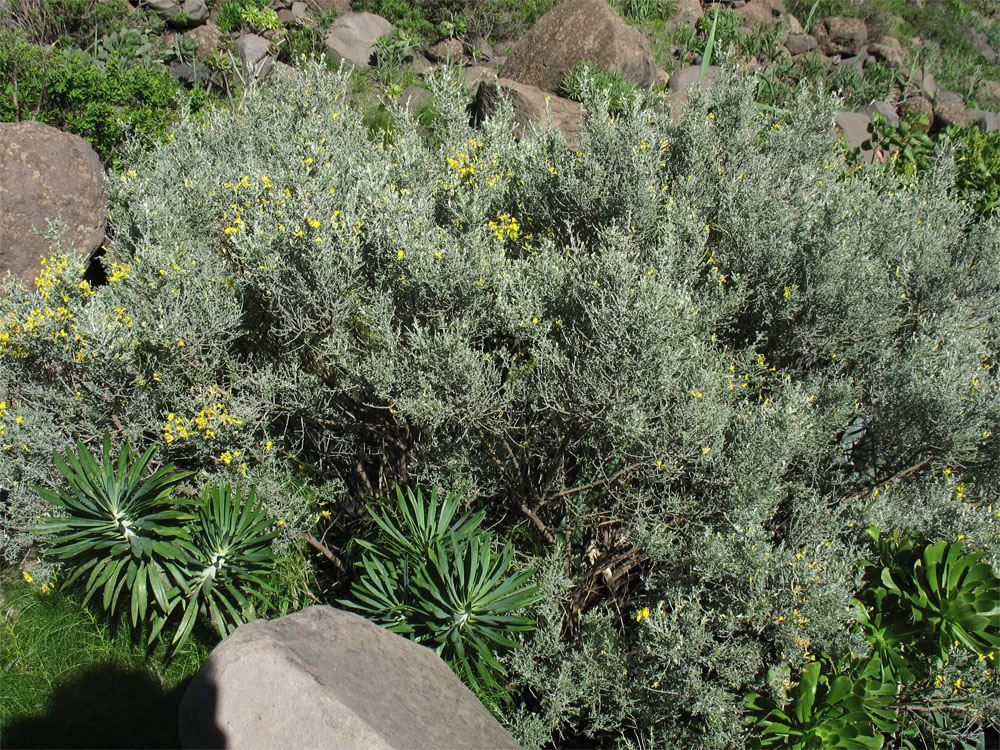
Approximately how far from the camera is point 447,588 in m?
3.38

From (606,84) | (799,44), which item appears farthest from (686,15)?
(606,84)

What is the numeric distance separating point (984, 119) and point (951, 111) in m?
0.43

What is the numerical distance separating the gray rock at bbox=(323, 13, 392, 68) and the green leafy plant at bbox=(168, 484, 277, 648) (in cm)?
680

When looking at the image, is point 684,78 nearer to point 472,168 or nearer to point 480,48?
point 480,48

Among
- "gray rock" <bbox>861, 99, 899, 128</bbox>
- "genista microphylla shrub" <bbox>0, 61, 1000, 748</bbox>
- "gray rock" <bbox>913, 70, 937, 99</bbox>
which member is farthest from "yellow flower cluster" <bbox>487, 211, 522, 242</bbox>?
"gray rock" <bbox>913, 70, 937, 99</bbox>

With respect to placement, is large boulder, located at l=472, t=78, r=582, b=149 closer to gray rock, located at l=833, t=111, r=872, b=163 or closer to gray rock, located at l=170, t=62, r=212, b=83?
gray rock, located at l=170, t=62, r=212, b=83

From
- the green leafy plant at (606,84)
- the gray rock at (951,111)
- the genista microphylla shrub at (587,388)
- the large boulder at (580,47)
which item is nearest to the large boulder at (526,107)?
the green leafy plant at (606,84)

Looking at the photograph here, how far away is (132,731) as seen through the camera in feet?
11.0

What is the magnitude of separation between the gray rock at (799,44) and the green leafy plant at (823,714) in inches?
407

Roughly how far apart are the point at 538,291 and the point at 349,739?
2.28 m

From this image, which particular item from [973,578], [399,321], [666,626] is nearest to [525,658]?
[666,626]

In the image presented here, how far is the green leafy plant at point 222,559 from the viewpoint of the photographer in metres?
3.48

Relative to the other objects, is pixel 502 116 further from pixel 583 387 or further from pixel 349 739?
pixel 349 739

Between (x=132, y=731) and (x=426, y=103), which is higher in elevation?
(x=426, y=103)
